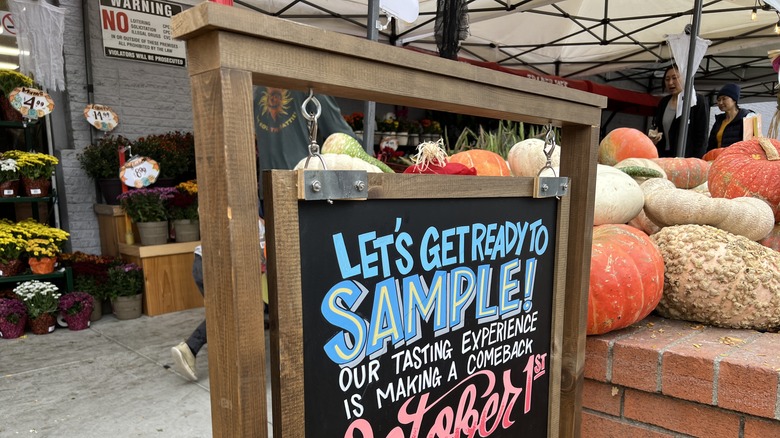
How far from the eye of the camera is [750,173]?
6.46 feet

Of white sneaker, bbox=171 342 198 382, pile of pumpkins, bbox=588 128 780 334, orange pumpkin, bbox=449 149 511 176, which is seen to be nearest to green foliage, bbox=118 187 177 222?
white sneaker, bbox=171 342 198 382

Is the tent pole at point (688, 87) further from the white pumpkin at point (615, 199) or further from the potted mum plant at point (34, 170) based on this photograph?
the potted mum plant at point (34, 170)

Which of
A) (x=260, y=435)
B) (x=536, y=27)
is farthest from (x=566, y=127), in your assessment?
(x=536, y=27)

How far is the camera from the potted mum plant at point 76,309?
4223mm

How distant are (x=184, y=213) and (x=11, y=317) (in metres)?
1.58

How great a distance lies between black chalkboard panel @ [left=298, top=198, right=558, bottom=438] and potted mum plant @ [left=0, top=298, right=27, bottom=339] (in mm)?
4356

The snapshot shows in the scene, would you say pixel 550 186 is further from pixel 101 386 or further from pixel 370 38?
pixel 101 386

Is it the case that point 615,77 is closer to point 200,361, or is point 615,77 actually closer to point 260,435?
point 200,361

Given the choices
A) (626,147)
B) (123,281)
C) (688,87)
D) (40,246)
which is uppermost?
(688,87)

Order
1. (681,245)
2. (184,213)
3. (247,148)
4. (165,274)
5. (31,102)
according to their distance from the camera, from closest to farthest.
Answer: (247,148), (681,245), (31,102), (165,274), (184,213)

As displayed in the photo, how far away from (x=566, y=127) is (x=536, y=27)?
760 centimetres

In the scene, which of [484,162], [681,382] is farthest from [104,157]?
[681,382]

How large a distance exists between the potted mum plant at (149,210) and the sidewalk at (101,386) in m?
0.85

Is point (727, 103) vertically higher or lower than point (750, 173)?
higher
